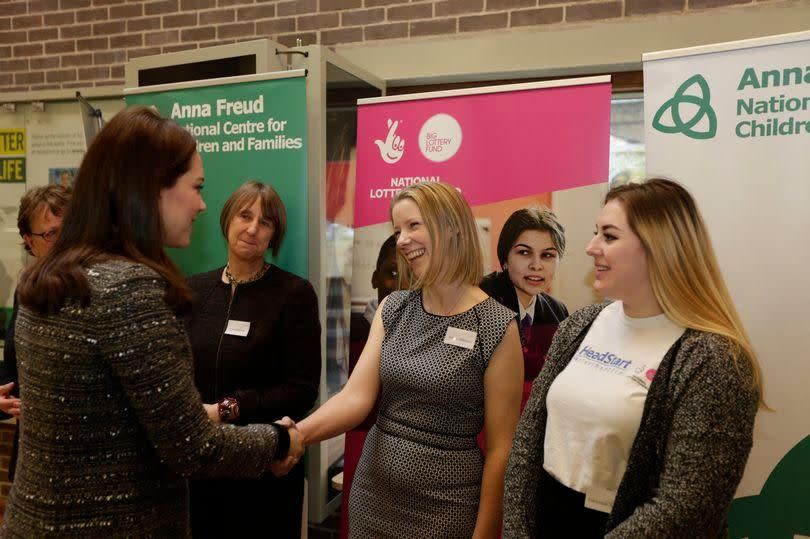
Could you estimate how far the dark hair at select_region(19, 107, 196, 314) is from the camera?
4.09 feet

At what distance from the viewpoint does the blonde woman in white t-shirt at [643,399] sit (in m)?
1.30

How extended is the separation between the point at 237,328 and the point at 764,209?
1.76m

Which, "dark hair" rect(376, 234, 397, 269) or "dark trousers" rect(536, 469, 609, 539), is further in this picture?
"dark hair" rect(376, 234, 397, 269)

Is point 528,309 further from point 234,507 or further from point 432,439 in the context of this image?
point 234,507

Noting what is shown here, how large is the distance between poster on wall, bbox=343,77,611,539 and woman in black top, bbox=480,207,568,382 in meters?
0.01

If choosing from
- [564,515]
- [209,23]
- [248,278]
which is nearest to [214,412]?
[248,278]

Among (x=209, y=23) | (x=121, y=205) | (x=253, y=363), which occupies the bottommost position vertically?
(x=253, y=363)

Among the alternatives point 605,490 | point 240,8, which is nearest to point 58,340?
point 605,490

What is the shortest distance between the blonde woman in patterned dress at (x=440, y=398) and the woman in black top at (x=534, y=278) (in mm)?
529

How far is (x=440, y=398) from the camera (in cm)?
175

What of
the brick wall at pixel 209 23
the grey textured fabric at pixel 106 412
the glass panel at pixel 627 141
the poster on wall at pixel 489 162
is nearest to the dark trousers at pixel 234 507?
the poster on wall at pixel 489 162

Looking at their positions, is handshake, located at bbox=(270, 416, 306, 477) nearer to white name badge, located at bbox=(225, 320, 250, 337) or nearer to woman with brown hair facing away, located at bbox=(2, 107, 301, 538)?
woman with brown hair facing away, located at bbox=(2, 107, 301, 538)

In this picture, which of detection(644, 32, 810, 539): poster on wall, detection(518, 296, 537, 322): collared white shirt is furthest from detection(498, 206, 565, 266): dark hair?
detection(644, 32, 810, 539): poster on wall

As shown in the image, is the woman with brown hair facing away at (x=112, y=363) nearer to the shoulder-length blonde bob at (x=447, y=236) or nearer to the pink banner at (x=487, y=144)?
the shoulder-length blonde bob at (x=447, y=236)
